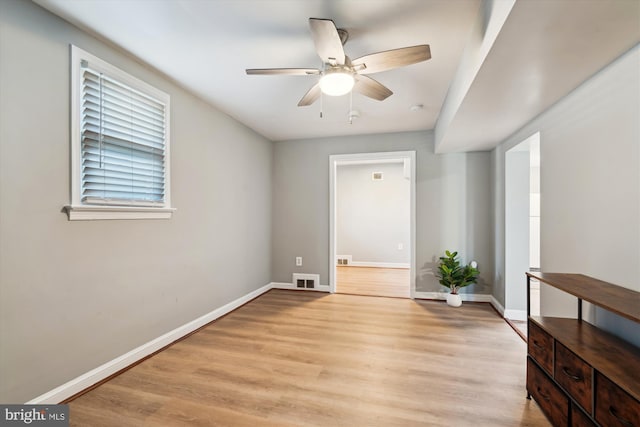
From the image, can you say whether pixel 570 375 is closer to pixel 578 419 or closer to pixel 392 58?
pixel 578 419

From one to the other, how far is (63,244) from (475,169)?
4.51 meters

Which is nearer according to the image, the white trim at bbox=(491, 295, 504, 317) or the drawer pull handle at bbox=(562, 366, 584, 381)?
the drawer pull handle at bbox=(562, 366, 584, 381)

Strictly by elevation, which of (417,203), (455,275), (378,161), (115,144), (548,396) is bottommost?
(548,396)

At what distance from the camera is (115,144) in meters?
2.15

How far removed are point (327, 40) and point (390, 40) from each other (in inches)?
25.4

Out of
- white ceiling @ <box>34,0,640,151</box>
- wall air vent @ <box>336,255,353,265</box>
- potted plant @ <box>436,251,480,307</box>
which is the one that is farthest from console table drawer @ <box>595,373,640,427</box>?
wall air vent @ <box>336,255,353,265</box>

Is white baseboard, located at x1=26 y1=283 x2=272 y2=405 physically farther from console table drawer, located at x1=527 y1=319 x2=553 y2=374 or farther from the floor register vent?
console table drawer, located at x1=527 y1=319 x2=553 y2=374

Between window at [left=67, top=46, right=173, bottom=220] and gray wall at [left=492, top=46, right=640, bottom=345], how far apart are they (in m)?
3.18

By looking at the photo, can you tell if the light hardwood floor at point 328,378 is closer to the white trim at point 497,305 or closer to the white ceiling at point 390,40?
the white trim at point 497,305

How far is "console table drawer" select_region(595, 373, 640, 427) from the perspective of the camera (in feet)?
3.46

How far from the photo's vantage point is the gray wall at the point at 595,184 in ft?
4.78

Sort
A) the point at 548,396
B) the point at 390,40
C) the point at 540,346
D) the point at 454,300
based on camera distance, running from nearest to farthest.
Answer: the point at 548,396, the point at 540,346, the point at 390,40, the point at 454,300

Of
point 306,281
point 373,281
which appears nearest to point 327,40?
point 306,281

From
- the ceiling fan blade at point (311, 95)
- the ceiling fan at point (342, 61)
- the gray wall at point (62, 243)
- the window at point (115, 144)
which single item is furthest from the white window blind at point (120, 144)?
the ceiling fan blade at point (311, 95)
